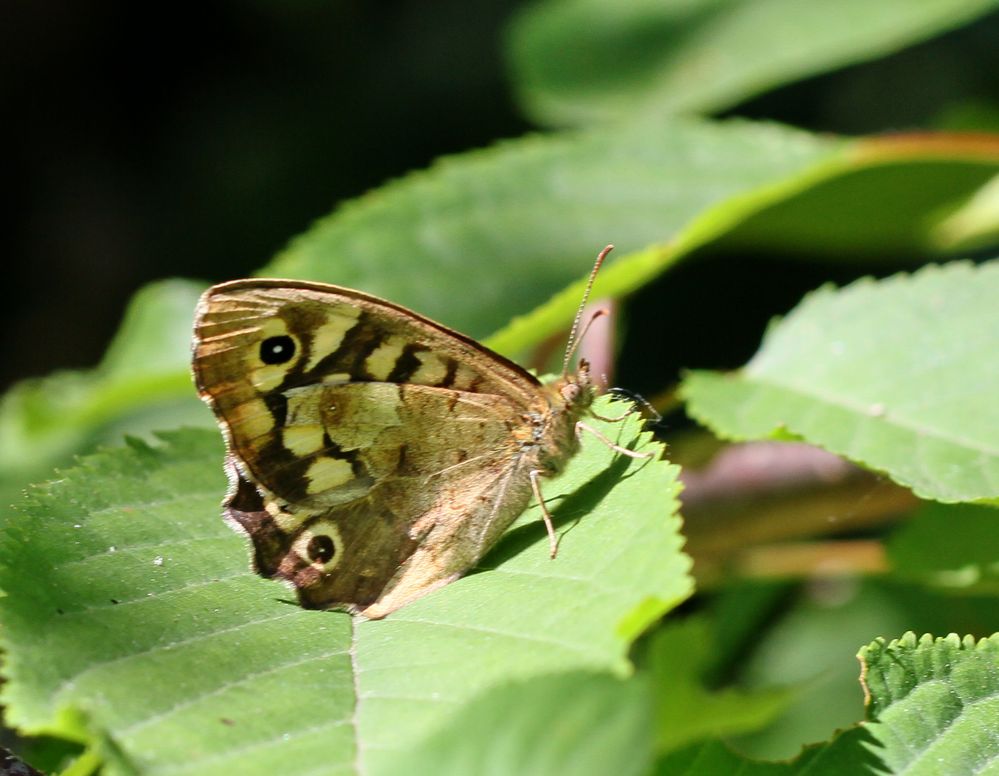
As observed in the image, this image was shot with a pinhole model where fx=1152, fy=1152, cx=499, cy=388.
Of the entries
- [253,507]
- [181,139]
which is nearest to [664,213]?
[253,507]

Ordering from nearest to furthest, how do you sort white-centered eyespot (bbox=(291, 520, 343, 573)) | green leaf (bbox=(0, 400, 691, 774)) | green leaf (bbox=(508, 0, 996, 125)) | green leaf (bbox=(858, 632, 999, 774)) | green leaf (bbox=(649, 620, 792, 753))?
1. green leaf (bbox=(0, 400, 691, 774))
2. green leaf (bbox=(858, 632, 999, 774))
3. white-centered eyespot (bbox=(291, 520, 343, 573))
4. green leaf (bbox=(649, 620, 792, 753))
5. green leaf (bbox=(508, 0, 996, 125))

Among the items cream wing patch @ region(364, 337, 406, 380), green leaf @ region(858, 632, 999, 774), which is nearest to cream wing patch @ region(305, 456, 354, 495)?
cream wing patch @ region(364, 337, 406, 380)

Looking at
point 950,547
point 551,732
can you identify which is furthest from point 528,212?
point 551,732

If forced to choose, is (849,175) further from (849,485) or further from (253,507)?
(253,507)

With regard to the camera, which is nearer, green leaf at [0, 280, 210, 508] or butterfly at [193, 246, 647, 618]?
butterfly at [193, 246, 647, 618]

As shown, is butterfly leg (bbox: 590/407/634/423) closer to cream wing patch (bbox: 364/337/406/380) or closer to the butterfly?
the butterfly

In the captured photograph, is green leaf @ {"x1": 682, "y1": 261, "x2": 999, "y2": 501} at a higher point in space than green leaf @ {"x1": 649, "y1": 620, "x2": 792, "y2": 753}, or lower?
higher

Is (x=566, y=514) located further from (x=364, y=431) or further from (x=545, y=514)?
(x=364, y=431)

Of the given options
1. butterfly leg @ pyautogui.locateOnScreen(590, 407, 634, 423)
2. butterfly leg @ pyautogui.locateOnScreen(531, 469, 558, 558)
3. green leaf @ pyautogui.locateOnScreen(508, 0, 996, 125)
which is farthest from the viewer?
green leaf @ pyautogui.locateOnScreen(508, 0, 996, 125)
